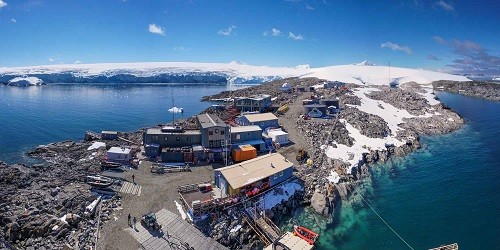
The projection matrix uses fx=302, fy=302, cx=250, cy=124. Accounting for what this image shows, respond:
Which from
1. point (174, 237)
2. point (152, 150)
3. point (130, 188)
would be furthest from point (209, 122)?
point (174, 237)

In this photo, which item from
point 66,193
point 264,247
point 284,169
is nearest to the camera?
point 264,247

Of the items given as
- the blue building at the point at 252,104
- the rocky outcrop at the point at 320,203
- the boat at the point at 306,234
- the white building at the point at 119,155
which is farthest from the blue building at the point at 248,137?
the blue building at the point at 252,104

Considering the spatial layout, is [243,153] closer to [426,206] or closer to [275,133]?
[275,133]

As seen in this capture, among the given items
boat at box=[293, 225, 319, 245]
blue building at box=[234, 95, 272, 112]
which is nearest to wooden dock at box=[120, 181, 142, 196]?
boat at box=[293, 225, 319, 245]

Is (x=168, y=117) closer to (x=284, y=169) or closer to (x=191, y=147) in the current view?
(x=191, y=147)

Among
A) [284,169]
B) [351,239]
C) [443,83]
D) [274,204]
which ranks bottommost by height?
[351,239]

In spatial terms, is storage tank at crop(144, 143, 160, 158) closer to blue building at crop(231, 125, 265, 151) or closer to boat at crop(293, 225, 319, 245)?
blue building at crop(231, 125, 265, 151)

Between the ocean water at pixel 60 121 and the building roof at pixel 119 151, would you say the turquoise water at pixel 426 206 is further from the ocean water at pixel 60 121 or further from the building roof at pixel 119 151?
the ocean water at pixel 60 121

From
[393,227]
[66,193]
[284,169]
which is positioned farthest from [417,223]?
[66,193]
